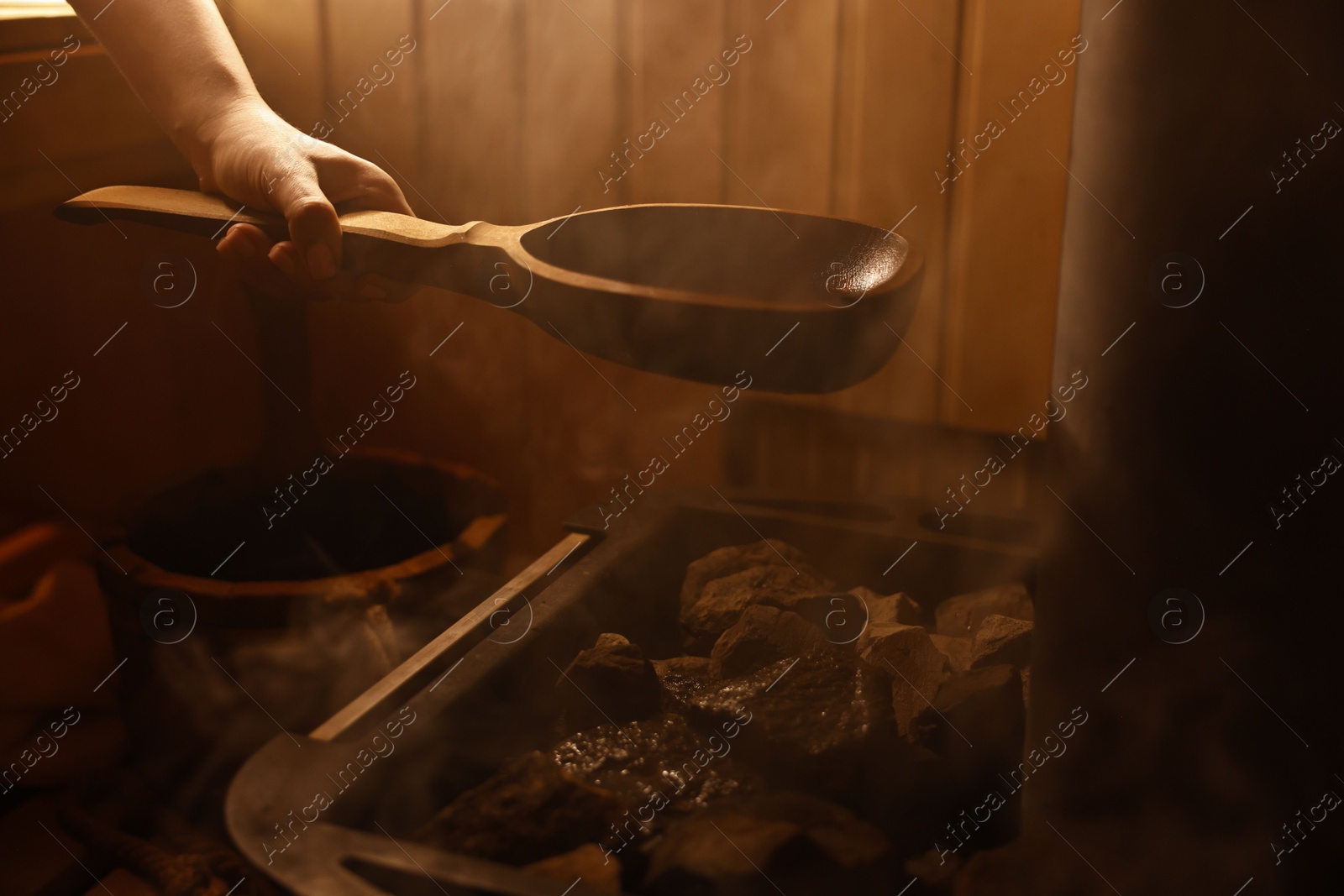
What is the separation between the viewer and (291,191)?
106 centimetres

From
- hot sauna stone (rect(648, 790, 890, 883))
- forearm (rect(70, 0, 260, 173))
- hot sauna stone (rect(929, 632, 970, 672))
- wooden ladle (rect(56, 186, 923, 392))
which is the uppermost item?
forearm (rect(70, 0, 260, 173))

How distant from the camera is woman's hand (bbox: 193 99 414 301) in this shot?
1.01m

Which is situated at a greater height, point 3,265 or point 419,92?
point 419,92

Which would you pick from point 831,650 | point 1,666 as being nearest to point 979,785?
point 831,650

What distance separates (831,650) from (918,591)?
0.24 meters

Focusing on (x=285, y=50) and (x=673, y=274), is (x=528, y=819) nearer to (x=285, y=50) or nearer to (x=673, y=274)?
(x=673, y=274)

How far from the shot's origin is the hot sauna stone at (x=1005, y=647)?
1.08m

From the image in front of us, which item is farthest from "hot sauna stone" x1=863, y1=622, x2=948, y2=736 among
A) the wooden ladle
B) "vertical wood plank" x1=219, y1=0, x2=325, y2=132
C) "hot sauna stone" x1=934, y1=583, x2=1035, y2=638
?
"vertical wood plank" x1=219, y1=0, x2=325, y2=132

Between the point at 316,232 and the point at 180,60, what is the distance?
0.47 metres

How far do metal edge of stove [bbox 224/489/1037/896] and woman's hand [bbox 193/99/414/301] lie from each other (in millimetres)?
371

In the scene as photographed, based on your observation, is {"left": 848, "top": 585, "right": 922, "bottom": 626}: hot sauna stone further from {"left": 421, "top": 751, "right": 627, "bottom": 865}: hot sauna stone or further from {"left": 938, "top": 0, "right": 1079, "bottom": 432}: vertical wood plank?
{"left": 938, "top": 0, "right": 1079, "bottom": 432}: vertical wood plank

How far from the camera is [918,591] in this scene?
4.12 feet

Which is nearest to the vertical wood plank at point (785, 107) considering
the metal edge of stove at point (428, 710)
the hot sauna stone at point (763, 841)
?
the metal edge of stove at point (428, 710)

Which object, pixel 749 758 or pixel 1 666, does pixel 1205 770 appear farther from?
pixel 1 666
